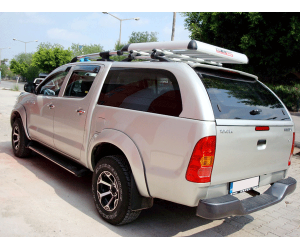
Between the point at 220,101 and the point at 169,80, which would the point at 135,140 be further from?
the point at 220,101

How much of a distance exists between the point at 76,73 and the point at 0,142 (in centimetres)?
359

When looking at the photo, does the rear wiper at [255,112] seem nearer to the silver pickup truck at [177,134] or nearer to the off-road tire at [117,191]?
the silver pickup truck at [177,134]

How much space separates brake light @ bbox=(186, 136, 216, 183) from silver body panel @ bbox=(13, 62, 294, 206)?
4 centimetres

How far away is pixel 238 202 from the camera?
262 cm

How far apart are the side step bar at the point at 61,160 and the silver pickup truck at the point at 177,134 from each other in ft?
0.13

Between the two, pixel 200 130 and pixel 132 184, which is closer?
pixel 200 130

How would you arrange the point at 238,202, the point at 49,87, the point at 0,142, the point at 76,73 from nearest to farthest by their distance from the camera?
the point at 238,202, the point at 76,73, the point at 49,87, the point at 0,142

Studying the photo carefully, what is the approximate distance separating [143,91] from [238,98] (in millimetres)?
989

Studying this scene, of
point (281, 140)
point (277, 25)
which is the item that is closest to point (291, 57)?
point (277, 25)

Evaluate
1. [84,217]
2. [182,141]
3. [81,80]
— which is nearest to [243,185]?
[182,141]

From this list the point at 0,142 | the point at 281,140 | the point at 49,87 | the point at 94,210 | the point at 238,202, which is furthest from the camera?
the point at 0,142

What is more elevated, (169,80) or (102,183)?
(169,80)

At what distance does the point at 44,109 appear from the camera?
14.9 feet

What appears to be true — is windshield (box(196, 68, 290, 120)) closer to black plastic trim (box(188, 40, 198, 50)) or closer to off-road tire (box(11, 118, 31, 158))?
black plastic trim (box(188, 40, 198, 50))
